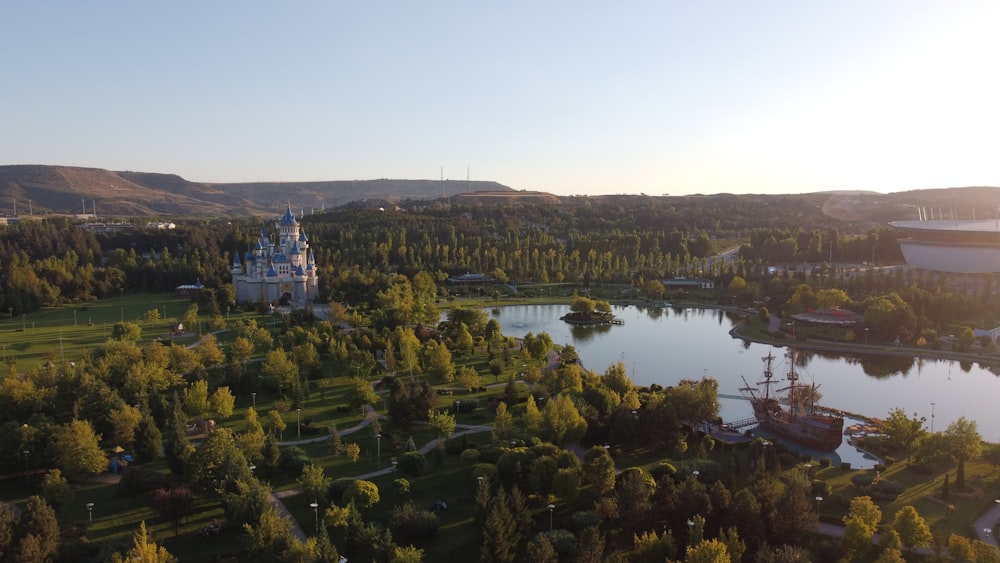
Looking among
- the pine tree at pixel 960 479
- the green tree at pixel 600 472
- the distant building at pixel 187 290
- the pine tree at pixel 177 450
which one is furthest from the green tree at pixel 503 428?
the distant building at pixel 187 290

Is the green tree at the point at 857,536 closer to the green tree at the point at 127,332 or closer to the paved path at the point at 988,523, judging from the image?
the paved path at the point at 988,523

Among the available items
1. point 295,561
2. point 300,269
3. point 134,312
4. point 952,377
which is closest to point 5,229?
point 134,312

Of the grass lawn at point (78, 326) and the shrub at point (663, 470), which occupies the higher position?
the shrub at point (663, 470)

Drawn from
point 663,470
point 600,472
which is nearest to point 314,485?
point 600,472

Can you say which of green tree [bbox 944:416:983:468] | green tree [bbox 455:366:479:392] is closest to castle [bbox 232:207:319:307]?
green tree [bbox 455:366:479:392]

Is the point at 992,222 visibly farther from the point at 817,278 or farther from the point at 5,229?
the point at 5,229

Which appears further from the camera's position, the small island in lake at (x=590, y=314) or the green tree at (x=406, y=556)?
the small island in lake at (x=590, y=314)

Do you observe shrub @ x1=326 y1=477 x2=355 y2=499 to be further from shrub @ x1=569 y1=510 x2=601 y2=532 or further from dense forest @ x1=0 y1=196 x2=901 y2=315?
dense forest @ x1=0 y1=196 x2=901 y2=315
